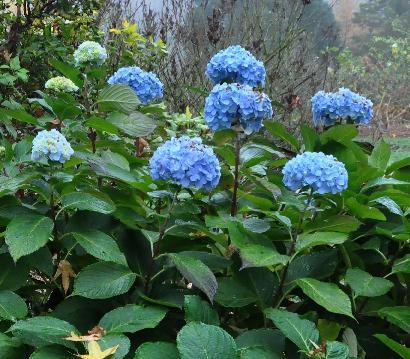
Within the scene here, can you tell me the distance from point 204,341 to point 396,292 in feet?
2.49

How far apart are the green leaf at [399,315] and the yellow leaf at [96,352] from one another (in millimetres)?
Answer: 660

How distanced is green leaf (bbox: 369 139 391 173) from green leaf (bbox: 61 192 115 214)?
32.1 inches

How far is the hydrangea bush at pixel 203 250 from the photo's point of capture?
1304 mm

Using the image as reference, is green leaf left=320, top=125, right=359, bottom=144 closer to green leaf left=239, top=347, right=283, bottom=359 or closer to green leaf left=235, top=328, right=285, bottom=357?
green leaf left=235, top=328, right=285, bottom=357

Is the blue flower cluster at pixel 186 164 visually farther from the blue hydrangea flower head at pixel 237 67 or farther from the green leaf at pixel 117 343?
the blue hydrangea flower head at pixel 237 67

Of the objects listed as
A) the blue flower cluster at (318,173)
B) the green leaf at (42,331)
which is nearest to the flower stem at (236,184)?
the blue flower cluster at (318,173)

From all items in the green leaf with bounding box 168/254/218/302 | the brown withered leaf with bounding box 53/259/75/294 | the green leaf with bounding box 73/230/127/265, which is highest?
the green leaf with bounding box 73/230/127/265

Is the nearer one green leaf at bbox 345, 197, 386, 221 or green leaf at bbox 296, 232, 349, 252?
green leaf at bbox 296, 232, 349, 252

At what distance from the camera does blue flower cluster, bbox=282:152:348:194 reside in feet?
4.90

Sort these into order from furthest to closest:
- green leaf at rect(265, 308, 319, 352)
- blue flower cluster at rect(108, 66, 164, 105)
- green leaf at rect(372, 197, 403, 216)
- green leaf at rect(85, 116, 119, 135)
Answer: blue flower cluster at rect(108, 66, 164, 105), green leaf at rect(85, 116, 119, 135), green leaf at rect(372, 197, 403, 216), green leaf at rect(265, 308, 319, 352)

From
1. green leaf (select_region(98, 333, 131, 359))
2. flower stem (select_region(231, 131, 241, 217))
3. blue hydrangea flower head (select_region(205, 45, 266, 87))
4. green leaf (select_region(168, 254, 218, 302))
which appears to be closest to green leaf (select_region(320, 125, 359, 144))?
flower stem (select_region(231, 131, 241, 217))

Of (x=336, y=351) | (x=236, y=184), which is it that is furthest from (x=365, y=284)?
(x=236, y=184)

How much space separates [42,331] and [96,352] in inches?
5.3

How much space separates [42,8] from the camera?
15.6ft
